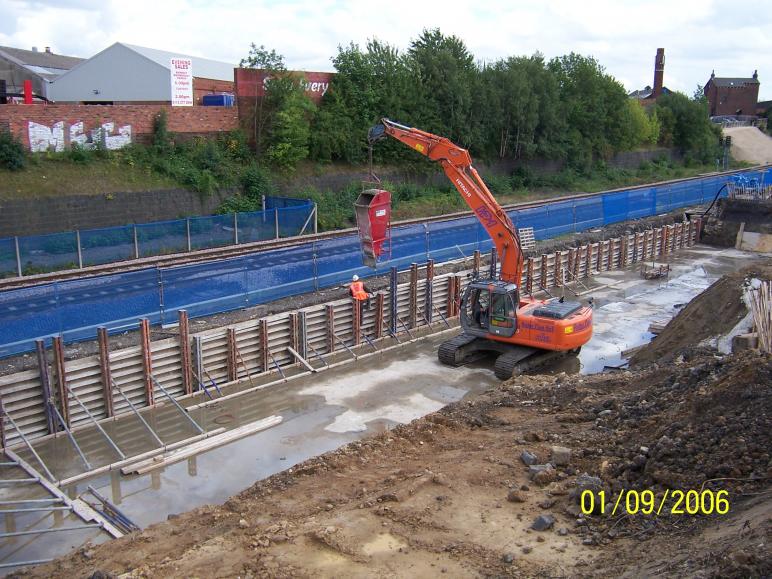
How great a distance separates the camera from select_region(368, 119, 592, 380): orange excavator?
1719cm

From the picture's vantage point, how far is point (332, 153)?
4303 cm

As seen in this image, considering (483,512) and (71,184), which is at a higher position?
(71,184)

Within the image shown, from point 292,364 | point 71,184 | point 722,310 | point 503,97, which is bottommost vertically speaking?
point 292,364

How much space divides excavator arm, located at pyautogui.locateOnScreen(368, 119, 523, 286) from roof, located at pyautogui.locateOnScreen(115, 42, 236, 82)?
2842cm

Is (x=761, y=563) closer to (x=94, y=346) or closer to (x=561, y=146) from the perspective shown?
(x=94, y=346)

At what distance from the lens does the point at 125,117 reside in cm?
3391

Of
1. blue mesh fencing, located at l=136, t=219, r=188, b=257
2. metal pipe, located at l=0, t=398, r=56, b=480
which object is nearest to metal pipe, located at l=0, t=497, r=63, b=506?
metal pipe, located at l=0, t=398, r=56, b=480

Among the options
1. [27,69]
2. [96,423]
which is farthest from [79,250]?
[27,69]

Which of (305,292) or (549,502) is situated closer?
(549,502)

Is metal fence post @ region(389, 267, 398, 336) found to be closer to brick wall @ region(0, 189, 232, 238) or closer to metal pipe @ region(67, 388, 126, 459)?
metal pipe @ region(67, 388, 126, 459)

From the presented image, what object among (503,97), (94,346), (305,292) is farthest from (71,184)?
(503,97)

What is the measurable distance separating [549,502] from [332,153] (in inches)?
1407

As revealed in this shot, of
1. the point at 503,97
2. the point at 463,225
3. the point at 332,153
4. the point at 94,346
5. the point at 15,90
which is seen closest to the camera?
the point at 94,346
